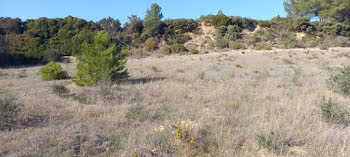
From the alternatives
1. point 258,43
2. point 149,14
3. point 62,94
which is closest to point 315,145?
point 62,94

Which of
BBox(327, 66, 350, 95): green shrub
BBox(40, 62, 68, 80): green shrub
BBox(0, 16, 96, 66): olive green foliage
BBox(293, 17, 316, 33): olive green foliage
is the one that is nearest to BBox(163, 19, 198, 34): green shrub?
BBox(0, 16, 96, 66): olive green foliage

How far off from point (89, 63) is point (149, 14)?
32.4 meters

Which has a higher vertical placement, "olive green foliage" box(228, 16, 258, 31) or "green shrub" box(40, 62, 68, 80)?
"olive green foliage" box(228, 16, 258, 31)

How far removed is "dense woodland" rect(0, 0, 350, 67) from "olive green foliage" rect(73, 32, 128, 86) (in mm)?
19072

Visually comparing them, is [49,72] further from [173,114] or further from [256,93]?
[256,93]

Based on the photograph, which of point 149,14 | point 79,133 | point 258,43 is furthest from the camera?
point 149,14

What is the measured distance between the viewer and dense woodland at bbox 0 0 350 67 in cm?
2591

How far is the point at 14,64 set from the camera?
21.7 metres

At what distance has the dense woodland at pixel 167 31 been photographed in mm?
25906

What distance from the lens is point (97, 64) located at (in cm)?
768

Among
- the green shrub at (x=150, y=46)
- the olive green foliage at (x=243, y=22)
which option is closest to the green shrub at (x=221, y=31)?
the olive green foliage at (x=243, y=22)

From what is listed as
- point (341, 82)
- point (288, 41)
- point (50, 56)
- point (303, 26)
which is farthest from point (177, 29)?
point (341, 82)

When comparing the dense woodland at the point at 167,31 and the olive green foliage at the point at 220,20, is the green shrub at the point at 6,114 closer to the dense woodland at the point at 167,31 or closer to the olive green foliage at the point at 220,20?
the dense woodland at the point at 167,31

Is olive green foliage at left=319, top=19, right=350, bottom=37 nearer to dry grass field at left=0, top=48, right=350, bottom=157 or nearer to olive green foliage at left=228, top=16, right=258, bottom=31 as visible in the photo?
olive green foliage at left=228, top=16, right=258, bottom=31
